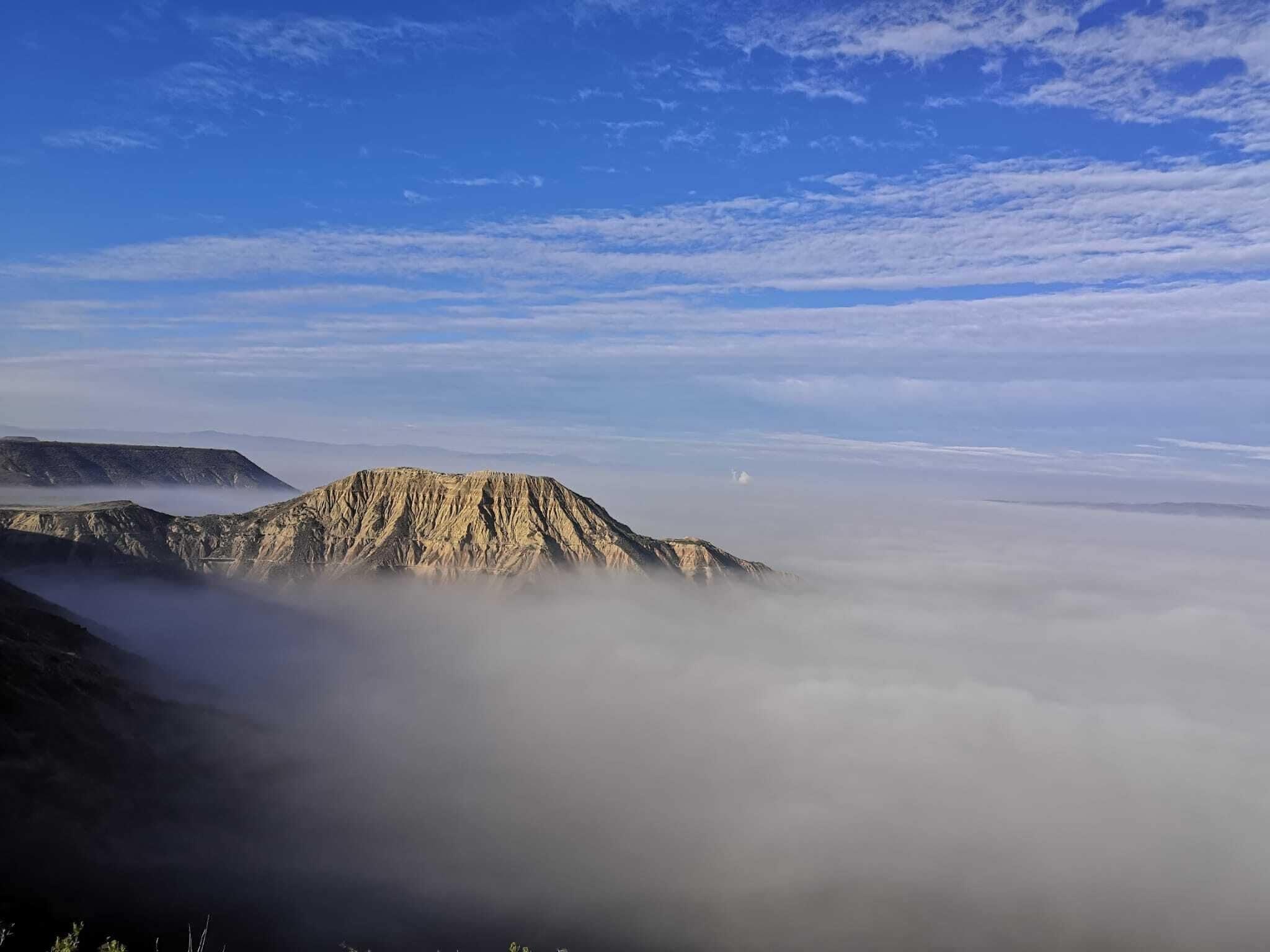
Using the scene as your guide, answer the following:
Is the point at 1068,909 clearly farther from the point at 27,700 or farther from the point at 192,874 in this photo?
the point at 27,700

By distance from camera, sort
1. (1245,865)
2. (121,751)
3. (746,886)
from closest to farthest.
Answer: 1. (121,751)
2. (746,886)
3. (1245,865)

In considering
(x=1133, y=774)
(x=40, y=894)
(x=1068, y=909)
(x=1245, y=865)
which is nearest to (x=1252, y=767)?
(x=1133, y=774)

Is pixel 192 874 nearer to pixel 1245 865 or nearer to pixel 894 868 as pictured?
pixel 894 868

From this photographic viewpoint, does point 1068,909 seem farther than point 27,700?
Yes

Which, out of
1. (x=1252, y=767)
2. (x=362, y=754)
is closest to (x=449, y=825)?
(x=362, y=754)

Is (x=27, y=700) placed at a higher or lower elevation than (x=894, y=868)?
higher

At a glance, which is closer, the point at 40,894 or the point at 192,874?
Result: the point at 40,894

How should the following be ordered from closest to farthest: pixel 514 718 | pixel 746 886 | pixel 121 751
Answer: pixel 121 751 → pixel 746 886 → pixel 514 718

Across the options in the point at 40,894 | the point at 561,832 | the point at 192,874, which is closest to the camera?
the point at 40,894

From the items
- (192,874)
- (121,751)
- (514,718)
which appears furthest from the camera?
(514,718)
